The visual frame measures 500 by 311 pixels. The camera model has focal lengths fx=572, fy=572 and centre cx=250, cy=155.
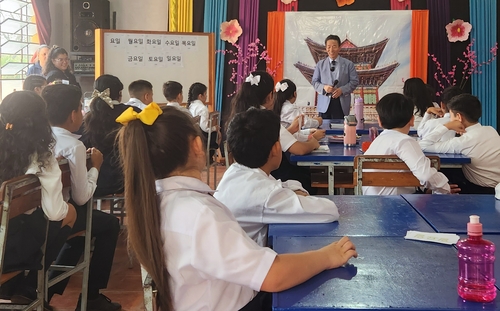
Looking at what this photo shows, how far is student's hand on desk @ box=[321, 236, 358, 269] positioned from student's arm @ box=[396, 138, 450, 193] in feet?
4.68

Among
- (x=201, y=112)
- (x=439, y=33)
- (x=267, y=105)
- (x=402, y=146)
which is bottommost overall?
(x=402, y=146)

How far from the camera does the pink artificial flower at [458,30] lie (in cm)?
723

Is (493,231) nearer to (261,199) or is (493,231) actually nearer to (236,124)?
(261,199)

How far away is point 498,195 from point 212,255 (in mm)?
1355

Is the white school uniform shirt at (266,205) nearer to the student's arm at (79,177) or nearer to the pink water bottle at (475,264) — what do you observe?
the pink water bottle at (475,264)

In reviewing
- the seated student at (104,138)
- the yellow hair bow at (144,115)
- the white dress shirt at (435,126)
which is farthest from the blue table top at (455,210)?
the seated student at (104,138)

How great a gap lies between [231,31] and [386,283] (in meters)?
6.64

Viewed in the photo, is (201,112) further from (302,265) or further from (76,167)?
(302,265)

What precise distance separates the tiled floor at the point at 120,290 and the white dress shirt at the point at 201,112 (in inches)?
82.5

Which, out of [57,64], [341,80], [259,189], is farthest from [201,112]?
[259,189]

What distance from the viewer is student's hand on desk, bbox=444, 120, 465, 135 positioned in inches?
133

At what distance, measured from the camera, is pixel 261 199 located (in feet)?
6.00

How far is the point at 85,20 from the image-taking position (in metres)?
7.36

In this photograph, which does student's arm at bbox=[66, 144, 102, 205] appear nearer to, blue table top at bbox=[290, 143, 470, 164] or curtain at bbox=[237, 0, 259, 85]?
blue table top at bbox=[290, 143, 470, 164]
